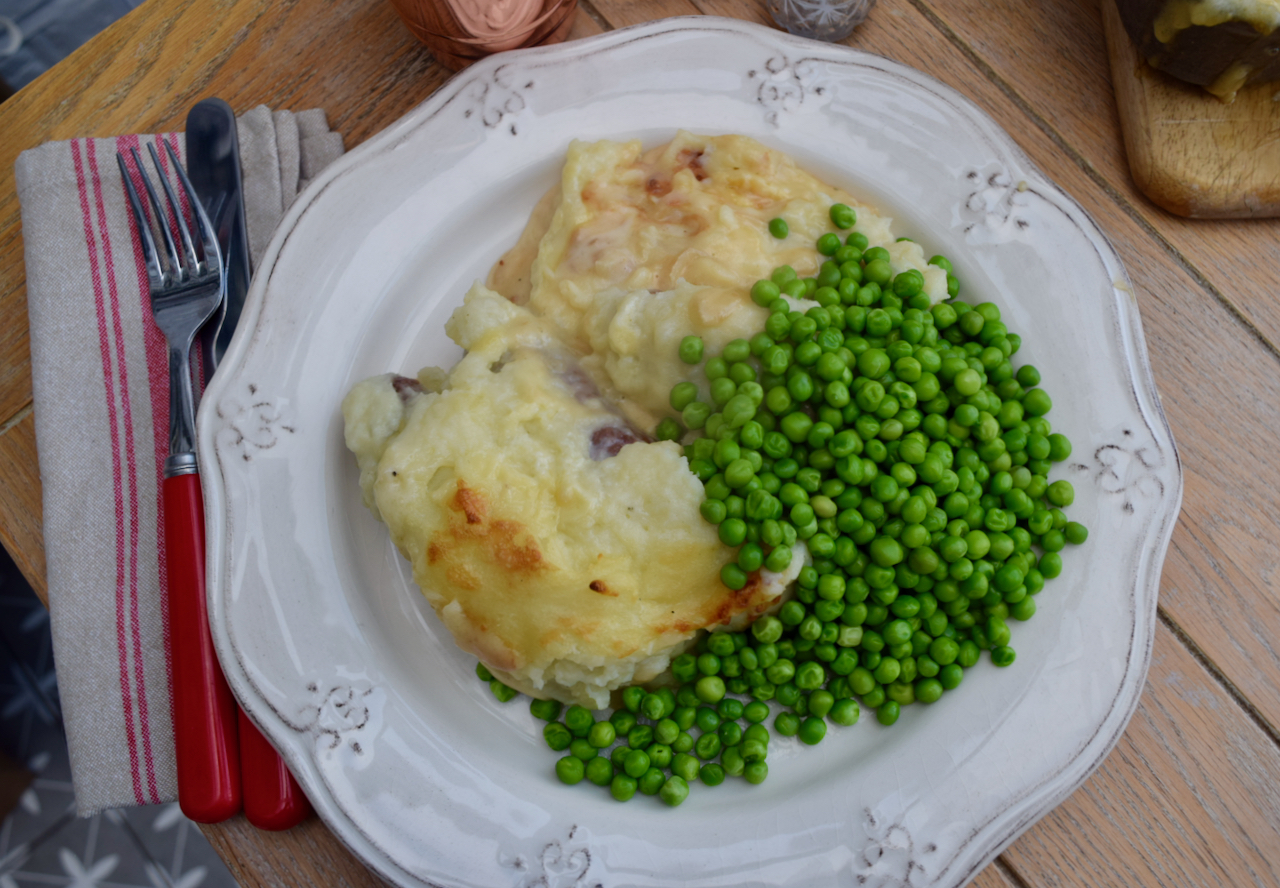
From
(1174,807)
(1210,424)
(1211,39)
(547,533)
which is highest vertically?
(1211,39)

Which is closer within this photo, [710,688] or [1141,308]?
[710,688]

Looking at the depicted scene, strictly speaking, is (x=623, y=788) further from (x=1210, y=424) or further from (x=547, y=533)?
(x=1210, y=424)

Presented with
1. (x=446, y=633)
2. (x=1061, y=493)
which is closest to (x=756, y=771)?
(x=446, y=633)

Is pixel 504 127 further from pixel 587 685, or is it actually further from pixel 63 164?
pixel 587 685

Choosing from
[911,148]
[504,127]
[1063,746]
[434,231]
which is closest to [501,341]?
[434,231]

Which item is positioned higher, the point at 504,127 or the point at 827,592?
the point at 504,127

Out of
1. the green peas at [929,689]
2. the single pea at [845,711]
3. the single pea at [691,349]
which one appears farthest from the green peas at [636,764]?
the single pea at [691,349]

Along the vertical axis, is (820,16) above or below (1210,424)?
above
